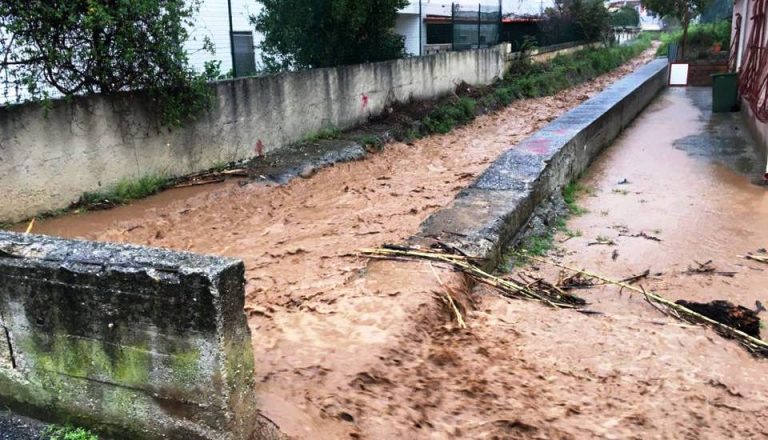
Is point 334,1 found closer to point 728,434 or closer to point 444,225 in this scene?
point 444,225

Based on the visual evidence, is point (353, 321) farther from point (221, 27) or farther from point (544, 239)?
point (221, 27)

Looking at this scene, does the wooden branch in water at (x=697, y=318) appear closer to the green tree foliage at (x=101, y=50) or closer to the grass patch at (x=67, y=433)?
the grass patch at (x=67, y=433)

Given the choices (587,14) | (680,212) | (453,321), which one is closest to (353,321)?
(453,321)

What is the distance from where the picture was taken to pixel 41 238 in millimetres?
2959

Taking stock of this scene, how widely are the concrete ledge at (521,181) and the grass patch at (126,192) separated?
380 centimetres

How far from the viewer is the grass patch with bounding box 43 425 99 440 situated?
9.44 ft

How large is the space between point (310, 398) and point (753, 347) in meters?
3.28

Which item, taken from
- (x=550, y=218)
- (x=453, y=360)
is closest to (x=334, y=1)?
(x=550, y=218)

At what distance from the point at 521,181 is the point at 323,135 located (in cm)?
471

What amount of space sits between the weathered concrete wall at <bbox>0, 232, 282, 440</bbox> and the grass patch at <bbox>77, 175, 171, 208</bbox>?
4735 mm

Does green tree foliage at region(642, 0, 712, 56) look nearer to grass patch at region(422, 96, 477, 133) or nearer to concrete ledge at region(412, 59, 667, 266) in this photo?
concrete ledge at region(412, 59, 667, 266)

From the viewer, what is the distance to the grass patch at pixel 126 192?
7445mm

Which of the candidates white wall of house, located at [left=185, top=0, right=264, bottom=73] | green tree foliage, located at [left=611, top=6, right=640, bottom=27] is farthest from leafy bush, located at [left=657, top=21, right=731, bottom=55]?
white wall of house, located at [left=185, top=0, right=264, bottom=73]

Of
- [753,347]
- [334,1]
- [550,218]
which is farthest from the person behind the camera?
[334,1]
